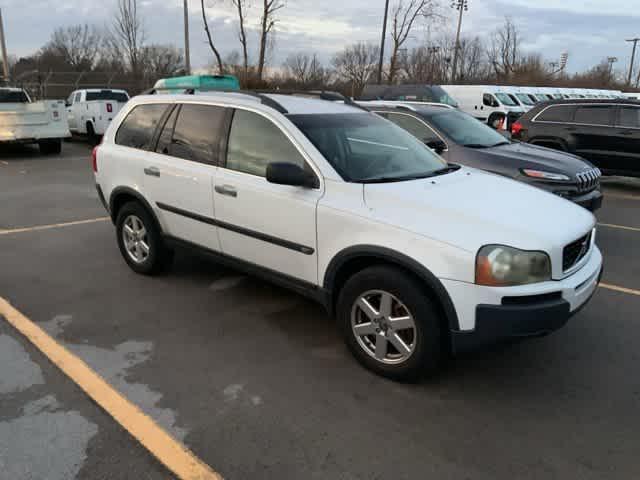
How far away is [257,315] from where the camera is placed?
4344 mm

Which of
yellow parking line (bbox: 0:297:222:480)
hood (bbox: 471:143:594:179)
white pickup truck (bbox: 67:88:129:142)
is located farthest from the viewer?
white pickup truck (bbox: 67:88:129:142)

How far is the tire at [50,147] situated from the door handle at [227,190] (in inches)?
488

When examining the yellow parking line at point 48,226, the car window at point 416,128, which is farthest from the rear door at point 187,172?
the car window at point 416,128

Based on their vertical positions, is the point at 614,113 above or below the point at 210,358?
above

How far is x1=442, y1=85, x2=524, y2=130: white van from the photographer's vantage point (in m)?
24.7

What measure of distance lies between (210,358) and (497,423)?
186cm

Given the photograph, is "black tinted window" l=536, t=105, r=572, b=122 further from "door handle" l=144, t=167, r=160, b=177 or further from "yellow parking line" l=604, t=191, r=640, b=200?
"door handle" l=144, t=167, r=160, b=177

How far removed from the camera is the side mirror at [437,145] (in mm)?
7061

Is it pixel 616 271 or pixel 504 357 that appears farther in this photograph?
pixel 616 271

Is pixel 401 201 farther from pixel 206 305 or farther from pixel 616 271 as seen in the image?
pixel 616 271

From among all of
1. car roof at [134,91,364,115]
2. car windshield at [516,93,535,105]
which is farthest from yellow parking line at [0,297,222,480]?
car windshield at [516,93,535,105]

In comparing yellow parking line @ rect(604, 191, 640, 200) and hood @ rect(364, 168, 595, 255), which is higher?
hood @ rect(364, 168, 595, 255)

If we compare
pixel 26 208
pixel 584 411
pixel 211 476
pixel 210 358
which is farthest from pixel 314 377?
pixel 26 208

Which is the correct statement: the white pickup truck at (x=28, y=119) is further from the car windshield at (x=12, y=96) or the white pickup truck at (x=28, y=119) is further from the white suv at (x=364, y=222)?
the white suv at (x=364, y=222)
